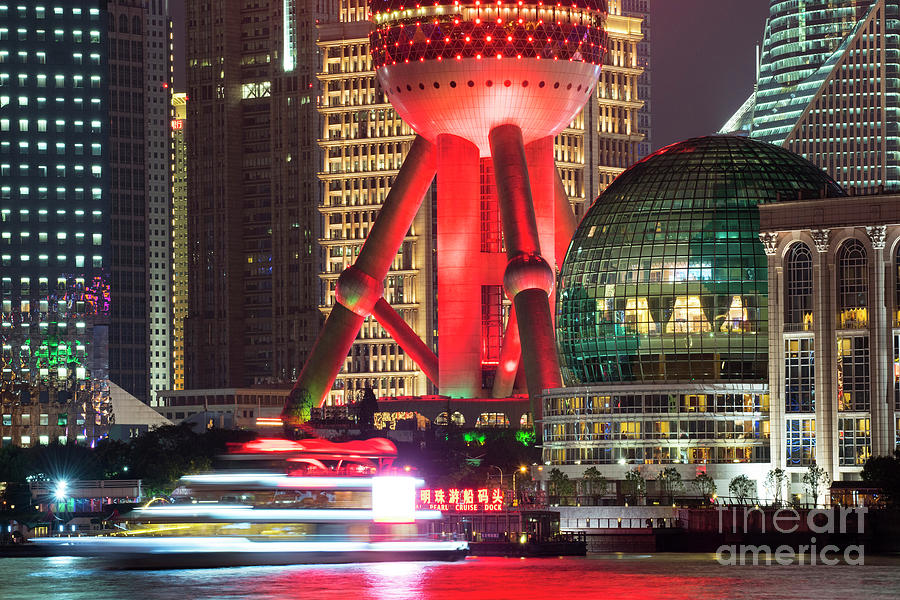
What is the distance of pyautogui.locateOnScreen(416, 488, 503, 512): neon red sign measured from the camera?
172125 millimetres

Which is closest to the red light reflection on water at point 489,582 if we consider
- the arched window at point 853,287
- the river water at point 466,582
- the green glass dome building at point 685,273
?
the river water at point 466,582

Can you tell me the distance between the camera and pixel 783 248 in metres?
181

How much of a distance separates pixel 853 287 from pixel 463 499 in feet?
124

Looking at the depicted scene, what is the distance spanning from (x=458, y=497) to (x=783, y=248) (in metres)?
35.7

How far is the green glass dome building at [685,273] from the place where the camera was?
191m

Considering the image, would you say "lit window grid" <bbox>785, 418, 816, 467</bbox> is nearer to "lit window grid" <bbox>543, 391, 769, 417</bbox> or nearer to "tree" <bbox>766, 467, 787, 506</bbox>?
"tree" <bbox>766, 467, 787, 506</bbox>

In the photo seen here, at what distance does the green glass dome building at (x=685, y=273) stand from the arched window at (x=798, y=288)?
309 inches

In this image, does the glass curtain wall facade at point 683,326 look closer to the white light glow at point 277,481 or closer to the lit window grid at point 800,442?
the lit window grid at point 800,442

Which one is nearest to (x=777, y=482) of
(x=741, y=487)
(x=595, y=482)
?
(x=741, y=487)

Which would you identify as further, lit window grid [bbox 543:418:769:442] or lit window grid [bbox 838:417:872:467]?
lit window grid [bbox 543:418:769:442]

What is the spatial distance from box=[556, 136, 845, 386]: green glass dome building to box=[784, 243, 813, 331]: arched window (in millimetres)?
7849

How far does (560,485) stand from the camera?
609 ft

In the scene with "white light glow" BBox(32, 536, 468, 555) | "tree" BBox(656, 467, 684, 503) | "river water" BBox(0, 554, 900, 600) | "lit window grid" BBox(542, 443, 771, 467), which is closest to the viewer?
"river water" BBox(0, 554, 900, 600)

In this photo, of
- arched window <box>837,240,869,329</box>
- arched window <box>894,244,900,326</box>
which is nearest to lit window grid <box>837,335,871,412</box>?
arched window <box>837,240,869,329</box>
